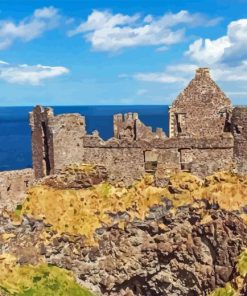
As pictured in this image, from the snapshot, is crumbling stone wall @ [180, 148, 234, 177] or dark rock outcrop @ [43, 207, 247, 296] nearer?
crumbling stone wall @ [180, 148, 234, 177]

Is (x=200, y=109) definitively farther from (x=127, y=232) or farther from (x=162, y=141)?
(x=127, y=232)

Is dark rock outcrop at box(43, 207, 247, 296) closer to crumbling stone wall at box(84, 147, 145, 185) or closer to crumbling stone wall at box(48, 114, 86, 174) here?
crumbling stone wall at box(84, 147, 145, 185)

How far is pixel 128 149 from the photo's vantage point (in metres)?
48.9

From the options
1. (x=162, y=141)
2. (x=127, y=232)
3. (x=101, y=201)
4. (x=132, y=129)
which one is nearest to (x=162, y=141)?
(x=162, y=141)

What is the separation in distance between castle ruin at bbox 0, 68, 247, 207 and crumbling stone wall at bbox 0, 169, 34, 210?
1.20 m

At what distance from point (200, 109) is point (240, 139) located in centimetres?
721

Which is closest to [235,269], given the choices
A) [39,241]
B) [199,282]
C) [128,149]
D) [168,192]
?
[199,282]

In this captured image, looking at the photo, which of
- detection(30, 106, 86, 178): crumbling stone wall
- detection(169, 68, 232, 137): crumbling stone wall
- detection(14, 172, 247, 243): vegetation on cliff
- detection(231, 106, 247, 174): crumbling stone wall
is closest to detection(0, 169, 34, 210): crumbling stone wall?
detection(30, 106, 86, 178): crumbling stone wall

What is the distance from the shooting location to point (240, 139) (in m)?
46.3

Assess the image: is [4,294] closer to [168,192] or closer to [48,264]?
[48,264]

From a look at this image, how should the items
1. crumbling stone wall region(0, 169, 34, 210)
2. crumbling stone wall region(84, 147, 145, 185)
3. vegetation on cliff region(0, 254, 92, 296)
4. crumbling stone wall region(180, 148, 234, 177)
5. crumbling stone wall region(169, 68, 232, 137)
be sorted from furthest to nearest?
crumbling stone wall region(169, 68, 232, 137) < crumbling stone wall region(0, 169, 34, 210) < crumbling stone wall region(84, 147, 145, 185) < crumbling stone wall region(180, 148, 234, 177) < vegetation on cliff region(0, 254, 92, 296)

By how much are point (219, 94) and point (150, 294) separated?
19483 mm

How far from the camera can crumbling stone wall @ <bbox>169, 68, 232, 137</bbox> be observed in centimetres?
5144

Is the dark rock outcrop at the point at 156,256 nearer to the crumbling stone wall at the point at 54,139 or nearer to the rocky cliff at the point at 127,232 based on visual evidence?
the rocky cliff at the point at 127,232
